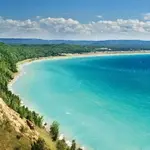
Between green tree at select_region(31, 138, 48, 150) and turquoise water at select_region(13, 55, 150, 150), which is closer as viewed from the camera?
green tree at select_region(31, 138, 48, 150)

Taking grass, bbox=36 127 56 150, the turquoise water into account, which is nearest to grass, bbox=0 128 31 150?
grass, bbox=36 127 56 150

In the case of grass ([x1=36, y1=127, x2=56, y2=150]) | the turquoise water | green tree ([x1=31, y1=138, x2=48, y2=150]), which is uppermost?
green tree ([x1=31, y1=138, x2=48, y2=150])

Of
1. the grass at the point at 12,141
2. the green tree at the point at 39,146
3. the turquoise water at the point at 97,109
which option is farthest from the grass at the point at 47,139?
the turquoise water at the point at 97,109

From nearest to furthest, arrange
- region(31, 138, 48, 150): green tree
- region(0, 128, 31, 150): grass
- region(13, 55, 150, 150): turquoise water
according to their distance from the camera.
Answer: region(31, 138, 48, 150): green tree < region(0, 128, 31, 150): grass < region(13, 55, 150, 150): turquoise water

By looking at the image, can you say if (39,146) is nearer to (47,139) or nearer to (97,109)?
(47,139)

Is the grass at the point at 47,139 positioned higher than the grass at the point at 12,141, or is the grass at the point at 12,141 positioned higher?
the grass at the point at 12,141

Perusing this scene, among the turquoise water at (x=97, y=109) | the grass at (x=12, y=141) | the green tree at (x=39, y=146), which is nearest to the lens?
the green tree at (x=39, y=146)

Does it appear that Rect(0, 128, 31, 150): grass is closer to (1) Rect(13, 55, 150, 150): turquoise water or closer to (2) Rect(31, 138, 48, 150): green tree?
Answer: (2) Rect(31, 138, 48, 150): green tree

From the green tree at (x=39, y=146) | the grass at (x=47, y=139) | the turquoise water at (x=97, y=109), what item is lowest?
the turquoise water at (x=97, y=109)

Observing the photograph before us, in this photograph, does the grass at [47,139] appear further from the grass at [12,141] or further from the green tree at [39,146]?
the green tree at [39,146]

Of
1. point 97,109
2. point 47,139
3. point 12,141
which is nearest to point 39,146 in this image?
point 12,141

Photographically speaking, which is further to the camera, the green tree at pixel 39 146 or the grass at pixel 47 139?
the grass at pixel 47 139

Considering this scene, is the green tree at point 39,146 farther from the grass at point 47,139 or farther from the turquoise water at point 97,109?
the turquoise water at point 97,109

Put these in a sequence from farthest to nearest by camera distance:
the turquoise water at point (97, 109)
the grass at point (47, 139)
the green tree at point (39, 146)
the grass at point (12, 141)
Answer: the turquoise water at point (97, 109) → the grass at point (47, 139) → the grass at point (12, 141) → the green tree at point (39, 146)
